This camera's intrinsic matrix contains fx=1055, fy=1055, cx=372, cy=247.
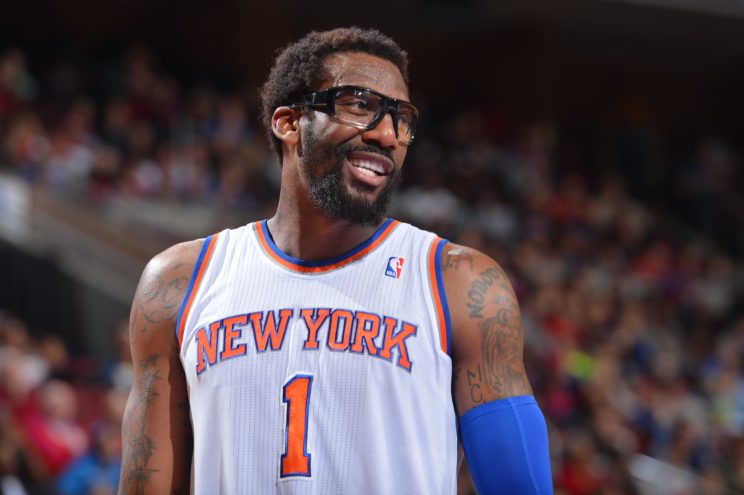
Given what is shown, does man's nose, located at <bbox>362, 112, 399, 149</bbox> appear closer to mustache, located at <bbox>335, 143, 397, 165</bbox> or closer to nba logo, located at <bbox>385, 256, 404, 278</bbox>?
mustache, located at <bbox>335, 143, 397, 165</bbox>

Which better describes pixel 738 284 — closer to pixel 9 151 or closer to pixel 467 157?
pixel 467 157

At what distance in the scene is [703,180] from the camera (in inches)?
672

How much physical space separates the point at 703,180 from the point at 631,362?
660cm

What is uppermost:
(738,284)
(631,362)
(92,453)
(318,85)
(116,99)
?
(116,99)

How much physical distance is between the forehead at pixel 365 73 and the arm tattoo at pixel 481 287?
1.67ft

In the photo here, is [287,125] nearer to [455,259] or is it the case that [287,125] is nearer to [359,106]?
[359,106]

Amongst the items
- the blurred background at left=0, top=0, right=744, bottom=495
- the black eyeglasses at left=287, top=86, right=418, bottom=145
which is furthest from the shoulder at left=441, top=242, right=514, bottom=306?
the blurred background at left=0, top=0, right=744, bottom=495

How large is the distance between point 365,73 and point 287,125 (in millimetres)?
277

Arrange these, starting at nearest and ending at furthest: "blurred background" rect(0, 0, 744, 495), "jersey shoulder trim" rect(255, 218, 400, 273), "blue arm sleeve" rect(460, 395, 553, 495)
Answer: "blue arm sleeve" rect(460, 395, 553, 495)
"jersey shoulder trim" rect(255, 218, 400, 273)
"blurred background" rect(0, 0, 744, 495)

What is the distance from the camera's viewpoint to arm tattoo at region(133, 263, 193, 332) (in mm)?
2674

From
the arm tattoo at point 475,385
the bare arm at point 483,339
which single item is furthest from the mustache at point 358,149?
the arm tattoo at point 475,385

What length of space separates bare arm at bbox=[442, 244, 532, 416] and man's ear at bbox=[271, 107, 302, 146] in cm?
59

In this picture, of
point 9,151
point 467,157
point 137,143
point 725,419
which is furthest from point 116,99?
point 725,419

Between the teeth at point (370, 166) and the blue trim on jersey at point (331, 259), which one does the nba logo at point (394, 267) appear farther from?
the teeth at point (370, 166)
